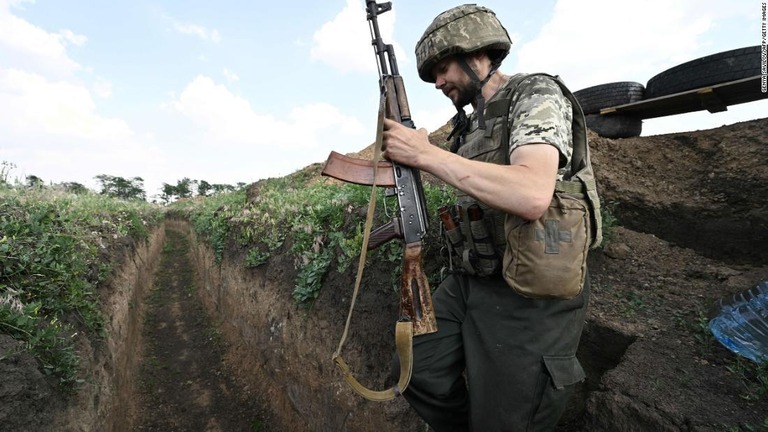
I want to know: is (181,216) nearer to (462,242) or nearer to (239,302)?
(239,302)

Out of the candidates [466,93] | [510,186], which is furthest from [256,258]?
[510,186]

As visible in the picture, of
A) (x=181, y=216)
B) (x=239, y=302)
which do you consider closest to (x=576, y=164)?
(x=239, y=302)

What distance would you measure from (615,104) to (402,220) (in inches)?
254

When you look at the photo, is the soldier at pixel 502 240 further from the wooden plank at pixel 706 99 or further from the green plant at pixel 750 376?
the wooden plank at pixel 706 99

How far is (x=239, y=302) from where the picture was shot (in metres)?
6.97

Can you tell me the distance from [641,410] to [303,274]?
374cm

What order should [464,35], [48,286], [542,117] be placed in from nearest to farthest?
[542,117]
[464,35]
[48,286]

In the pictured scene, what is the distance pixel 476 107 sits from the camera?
96.9 inches

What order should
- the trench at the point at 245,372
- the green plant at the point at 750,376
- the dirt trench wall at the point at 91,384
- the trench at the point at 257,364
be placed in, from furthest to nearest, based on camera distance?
the trench at the point at 257,364 < the trench at the point at 245,372 < the dirt trench wall at the point at 91,384 < the green plant at the point at 750,376

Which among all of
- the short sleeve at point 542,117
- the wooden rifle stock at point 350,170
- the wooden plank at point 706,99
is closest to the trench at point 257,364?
the wooden rifle stock at point 350,170

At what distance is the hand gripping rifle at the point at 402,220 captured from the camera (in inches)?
87.4

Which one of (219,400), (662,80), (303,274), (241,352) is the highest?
(662,80)

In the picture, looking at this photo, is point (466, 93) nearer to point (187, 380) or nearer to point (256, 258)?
point (256, 258)

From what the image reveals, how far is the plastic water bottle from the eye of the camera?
2273 mm
